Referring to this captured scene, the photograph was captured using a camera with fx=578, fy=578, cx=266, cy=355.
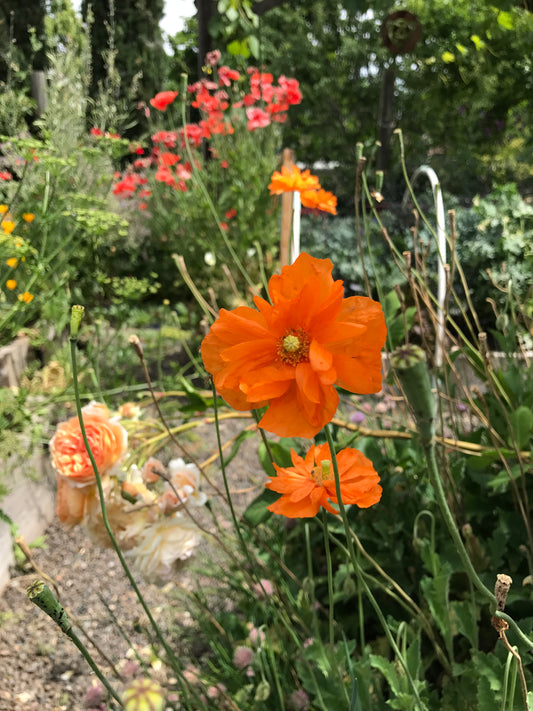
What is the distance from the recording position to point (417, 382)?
0.43m

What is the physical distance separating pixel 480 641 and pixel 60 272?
236 centimetres

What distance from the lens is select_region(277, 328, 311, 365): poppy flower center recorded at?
1.52 ft

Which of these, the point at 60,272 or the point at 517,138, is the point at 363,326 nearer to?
the point at 60,272

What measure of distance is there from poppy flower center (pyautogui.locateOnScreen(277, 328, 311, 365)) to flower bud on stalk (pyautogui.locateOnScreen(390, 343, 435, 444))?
8 cm

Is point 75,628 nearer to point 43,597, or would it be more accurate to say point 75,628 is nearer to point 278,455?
point 278,455

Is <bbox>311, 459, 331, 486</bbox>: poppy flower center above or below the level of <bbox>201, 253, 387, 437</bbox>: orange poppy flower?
below

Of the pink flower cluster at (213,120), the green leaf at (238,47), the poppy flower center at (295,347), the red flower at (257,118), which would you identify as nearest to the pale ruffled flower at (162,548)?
the poppy flower center at (295,347)

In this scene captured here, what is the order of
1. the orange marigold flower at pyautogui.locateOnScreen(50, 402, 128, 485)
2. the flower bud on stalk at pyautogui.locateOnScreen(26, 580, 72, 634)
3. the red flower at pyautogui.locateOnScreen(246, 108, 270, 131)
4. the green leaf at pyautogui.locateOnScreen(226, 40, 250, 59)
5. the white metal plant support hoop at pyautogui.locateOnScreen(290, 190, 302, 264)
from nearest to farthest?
the flower bud on stalk at pyautogui.locateOnScreen(26, 580, 72, 634) < the orange marigold flower at pyautogui.locateOnScreen(50, 402, 128, 485) < the white metal plant support hoop at pyautogui.locateOnScreen(290, 190, 302, 264) < the red flower at pyautogui.locateOnScreen(246, 108, 270, 131) < the green leaf at pyautogui.locateOnScreen(226, 40, 250, 59)

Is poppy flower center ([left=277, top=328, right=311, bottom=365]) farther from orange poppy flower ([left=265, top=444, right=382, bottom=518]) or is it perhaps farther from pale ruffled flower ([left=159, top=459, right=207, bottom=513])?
pale ruffled flower ([left=159, top=459, right=207, bottom=513])

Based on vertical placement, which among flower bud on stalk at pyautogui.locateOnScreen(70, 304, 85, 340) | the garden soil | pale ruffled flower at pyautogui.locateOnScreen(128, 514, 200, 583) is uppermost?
flower bud on stalk at pyautogui.locateOnScreen(70, 304, 85, 340)

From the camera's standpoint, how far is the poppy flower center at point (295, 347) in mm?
463

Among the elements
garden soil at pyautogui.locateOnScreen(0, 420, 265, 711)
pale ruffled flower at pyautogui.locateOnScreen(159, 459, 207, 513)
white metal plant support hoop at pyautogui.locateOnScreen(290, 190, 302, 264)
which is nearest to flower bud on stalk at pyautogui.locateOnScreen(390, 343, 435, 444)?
pale ruffled flower at pyautogui.locateOnScreen(159, 459, 207, 513)

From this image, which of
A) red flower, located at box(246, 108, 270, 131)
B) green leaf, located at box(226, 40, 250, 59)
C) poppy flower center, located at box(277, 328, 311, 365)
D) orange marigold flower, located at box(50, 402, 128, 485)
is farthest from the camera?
green leaf, located at box(226, 40, 250, 59)

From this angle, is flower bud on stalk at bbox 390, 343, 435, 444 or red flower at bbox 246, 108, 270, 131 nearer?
flower bud on stalk at bbox 390, 343, 435, 444
